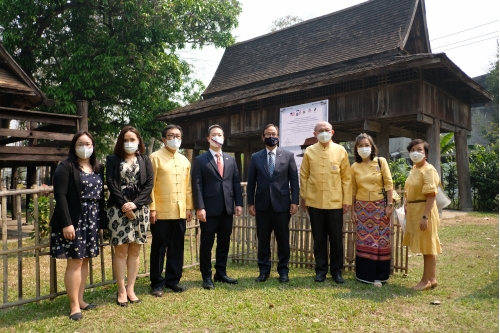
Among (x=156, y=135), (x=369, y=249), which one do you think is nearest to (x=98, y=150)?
(x=156, y=135)

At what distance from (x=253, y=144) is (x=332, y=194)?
36.4 ft

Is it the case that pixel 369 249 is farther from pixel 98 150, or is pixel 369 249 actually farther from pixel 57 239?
pixel 98 150

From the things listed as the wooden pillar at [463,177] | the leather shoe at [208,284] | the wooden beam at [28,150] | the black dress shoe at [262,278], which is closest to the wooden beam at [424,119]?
the wooden pillar at [463,177]

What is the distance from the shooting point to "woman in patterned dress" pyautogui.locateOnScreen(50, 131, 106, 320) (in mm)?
3602

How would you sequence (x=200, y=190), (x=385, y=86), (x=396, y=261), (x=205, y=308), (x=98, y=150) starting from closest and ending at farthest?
(x=205, y=308), (x=200, y=190), (x=396, y=261), (x=385, y=86), (x=98, y=150)

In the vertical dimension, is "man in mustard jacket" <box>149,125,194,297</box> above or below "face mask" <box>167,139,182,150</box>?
below

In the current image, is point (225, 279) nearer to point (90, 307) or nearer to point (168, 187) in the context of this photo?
point (168, 187)

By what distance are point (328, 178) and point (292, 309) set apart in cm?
166

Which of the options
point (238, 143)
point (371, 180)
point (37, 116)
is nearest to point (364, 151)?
point (371, 180)

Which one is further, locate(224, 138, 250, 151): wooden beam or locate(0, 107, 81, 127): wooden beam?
locate(224, 138, 250, 151): wooden beam

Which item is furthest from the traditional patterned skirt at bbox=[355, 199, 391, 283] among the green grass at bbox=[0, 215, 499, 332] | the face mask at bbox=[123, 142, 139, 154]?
the face mask at bbox=[123, 142, 139, 154]

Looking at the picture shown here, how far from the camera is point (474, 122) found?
94.4 feet

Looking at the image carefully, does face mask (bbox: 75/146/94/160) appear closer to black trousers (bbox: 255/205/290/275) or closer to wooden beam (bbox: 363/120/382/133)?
black trousers (bbox: 255/205/290/275)

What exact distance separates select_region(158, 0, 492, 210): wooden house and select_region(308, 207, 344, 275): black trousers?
6145mm
